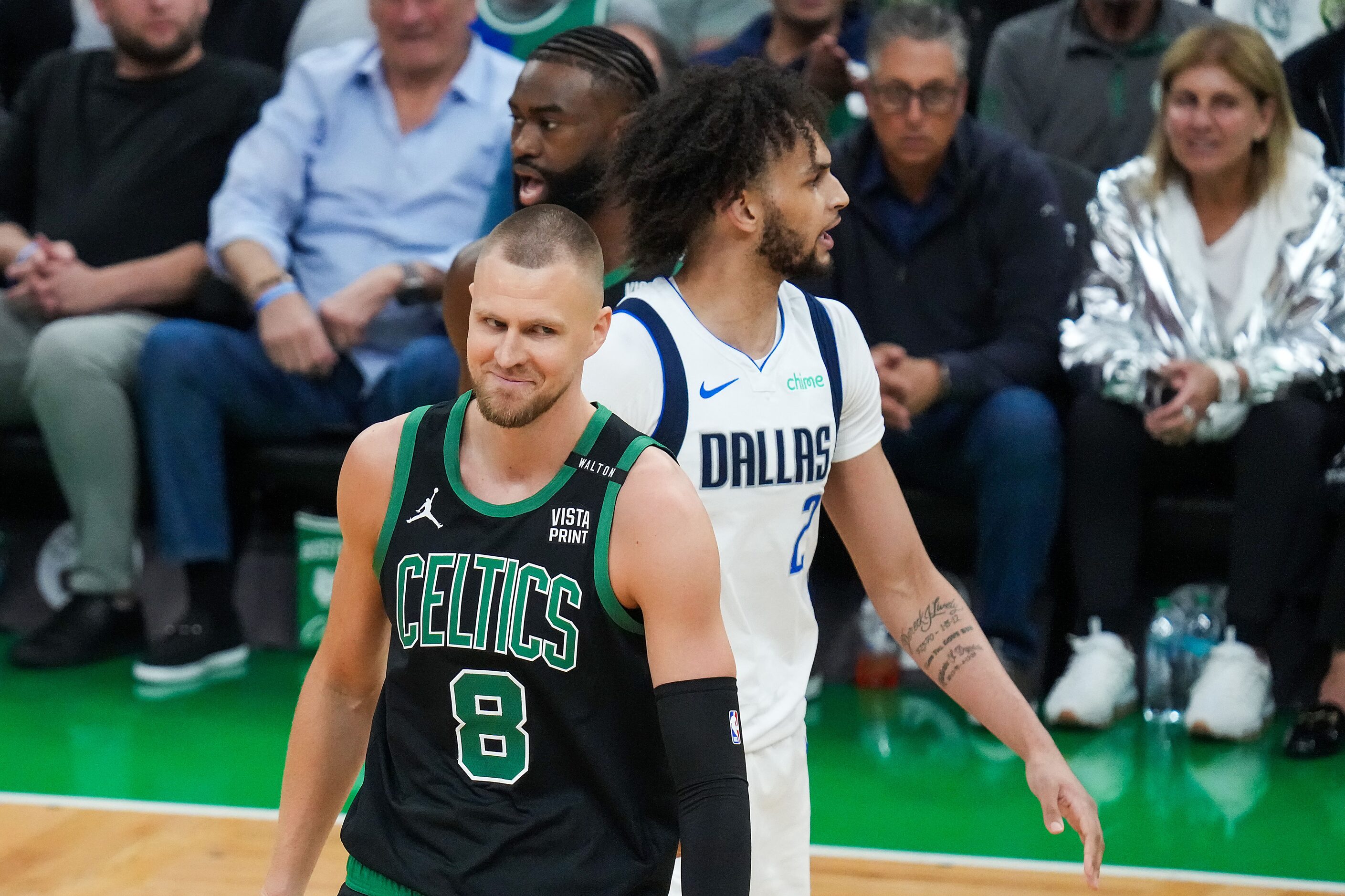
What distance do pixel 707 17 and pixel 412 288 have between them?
1.45m

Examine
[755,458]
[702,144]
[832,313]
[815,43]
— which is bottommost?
[755,458]

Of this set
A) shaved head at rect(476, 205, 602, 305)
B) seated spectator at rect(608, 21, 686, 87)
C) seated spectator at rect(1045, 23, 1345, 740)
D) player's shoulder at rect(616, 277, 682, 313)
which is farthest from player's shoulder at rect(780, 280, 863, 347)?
seated spectator at rect(1045, 23, 1345, 740)

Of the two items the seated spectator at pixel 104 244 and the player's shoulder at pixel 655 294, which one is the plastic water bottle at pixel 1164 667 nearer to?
the player's shoulder at pixel 655 294

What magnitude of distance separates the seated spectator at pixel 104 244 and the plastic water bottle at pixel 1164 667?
9.40 ft

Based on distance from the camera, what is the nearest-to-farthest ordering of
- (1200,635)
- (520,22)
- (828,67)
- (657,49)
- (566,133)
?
(566,133) → (657,49) → (1200,635) → (828,67) → (520,22)

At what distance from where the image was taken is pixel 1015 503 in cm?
450

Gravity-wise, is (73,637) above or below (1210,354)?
below

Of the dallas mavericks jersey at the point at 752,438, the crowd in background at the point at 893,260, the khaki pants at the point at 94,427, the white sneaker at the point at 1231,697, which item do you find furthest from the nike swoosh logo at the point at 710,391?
the khaki pants at the point at 94,427

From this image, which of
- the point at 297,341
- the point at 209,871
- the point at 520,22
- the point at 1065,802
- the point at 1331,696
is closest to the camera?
the point at 1065,802

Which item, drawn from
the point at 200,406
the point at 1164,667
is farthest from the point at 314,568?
the point at 1164,667

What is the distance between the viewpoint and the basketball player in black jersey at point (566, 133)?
10.1ft

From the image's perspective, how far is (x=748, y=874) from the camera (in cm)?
190

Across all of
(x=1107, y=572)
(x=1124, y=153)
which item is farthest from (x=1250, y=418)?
(x=1124, y=153)

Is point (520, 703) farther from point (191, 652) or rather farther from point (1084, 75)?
point (1084, 75)
